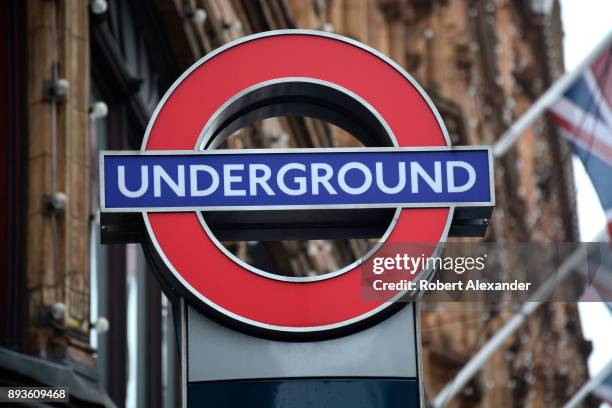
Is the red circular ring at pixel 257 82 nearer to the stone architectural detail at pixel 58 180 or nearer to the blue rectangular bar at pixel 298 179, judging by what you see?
the blue rectangular bar at pixel 298 179

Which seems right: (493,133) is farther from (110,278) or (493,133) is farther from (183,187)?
(183,187)

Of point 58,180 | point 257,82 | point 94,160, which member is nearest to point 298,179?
point 257,82

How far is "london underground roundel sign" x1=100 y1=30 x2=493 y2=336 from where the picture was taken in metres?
9.27

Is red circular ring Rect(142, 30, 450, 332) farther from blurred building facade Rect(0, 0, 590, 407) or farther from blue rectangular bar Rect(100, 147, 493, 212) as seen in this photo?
blurred building facade Rect(0, 0, 590, 407)

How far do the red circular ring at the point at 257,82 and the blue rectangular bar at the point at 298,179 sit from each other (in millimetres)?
122

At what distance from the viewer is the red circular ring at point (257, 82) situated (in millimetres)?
9234

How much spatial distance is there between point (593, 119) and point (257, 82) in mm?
6357

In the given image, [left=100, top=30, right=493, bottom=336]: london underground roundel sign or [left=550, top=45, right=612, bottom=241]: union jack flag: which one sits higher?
[left=550, top=45, right=612, bottom=241]: union jack flag

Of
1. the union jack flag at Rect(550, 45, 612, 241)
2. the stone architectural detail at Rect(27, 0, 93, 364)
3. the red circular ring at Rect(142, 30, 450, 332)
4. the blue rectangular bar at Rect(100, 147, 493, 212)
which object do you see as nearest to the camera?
the red circular ring at Rect(142, 30, 450, 332)

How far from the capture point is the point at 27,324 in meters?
12.3

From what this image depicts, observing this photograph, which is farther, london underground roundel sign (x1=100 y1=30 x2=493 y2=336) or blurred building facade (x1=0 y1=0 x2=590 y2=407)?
blurred building facade (x1=0 y1=0 x2=590 y2=407)

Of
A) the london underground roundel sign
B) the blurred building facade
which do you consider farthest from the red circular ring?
the blurred building facade

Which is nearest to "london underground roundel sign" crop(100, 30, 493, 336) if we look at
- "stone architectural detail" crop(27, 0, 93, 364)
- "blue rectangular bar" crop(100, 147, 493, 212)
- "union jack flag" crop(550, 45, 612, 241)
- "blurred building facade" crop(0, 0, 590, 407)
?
"blue rectangular bar" crop(100, 147, 493, 212)

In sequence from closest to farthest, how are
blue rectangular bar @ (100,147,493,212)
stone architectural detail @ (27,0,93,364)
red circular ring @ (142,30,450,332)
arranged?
red circular ring @ (142,30,450,332) → blue rectangular bar @ (100,147,493,212) → stone architectural detail @ (27,0,93,364)
